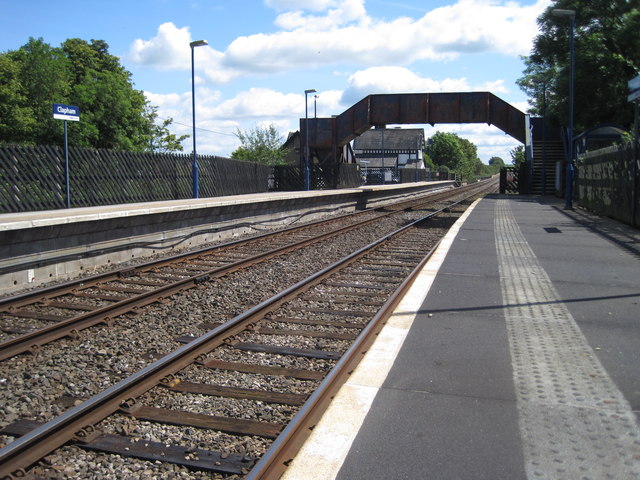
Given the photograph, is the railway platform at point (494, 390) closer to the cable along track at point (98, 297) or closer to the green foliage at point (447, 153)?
the cable along track at point (98, 297)

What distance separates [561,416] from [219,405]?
228 cm

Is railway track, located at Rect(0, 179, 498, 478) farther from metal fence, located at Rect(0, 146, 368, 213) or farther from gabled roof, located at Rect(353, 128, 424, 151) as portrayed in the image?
gabled roof, located at Rect(353, 128, 424, 151)

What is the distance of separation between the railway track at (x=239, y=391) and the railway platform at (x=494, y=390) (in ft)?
0.93

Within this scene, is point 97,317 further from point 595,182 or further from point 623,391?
point 595,182

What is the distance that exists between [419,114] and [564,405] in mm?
37370

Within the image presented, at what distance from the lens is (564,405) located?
404cm

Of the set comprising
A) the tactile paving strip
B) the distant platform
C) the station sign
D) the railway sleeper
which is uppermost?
the station sign

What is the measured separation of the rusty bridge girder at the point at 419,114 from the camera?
3884 centimetres

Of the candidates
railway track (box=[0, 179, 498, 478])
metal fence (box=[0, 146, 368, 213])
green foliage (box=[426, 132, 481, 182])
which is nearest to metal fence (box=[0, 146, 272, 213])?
metal fence (box=[0, 146, 368, 213])

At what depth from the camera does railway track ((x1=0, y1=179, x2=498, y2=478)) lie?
3.44 meters

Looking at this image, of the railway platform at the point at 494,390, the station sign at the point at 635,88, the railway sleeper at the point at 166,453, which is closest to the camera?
the railway platform at the point at 494,390

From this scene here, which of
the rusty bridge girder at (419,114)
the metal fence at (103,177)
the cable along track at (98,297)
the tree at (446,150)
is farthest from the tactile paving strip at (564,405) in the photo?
the tree at (446,150)

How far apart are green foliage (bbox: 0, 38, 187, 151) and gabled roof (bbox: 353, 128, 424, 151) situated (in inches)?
2699

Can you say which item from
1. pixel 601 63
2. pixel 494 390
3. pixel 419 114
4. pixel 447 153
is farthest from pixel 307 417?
pixel 447 153
